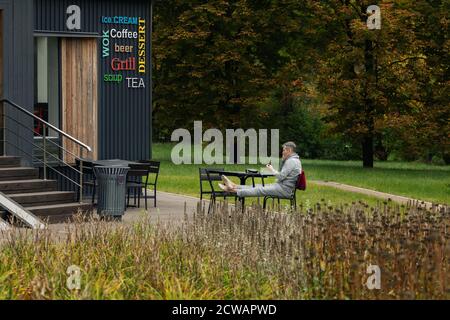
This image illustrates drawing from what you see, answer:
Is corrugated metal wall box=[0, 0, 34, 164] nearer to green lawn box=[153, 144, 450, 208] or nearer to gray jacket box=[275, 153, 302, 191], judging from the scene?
gray jacket box=[275, 153, 302, 191]

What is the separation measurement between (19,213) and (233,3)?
29795mm

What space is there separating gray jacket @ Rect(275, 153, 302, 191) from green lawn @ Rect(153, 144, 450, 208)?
402 cm

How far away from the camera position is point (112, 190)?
21234 millimetres

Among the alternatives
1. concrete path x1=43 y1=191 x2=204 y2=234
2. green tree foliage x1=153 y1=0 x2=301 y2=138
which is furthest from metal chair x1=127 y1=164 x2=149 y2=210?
green tree foliage x1=153 y1=0 x2=301 y2=138

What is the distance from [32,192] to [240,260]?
9999 mm

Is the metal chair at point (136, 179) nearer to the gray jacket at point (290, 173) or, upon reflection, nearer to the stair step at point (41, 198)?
the stair step at point (41, 198)

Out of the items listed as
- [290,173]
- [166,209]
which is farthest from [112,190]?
[290,173]

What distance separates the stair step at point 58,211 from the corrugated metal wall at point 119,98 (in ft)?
13.2

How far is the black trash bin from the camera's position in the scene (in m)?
21.1

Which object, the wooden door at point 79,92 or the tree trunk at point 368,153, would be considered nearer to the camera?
the wooden door at point 79,92

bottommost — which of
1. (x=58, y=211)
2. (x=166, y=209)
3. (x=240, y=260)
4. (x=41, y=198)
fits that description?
(x=166, y=209)

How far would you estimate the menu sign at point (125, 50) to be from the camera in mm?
25328

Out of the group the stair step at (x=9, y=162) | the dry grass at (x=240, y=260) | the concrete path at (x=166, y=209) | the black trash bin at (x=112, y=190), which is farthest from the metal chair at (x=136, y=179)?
the dry grass at (x=240, y=260)

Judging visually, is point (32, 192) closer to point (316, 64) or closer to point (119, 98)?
point (119, 98)
